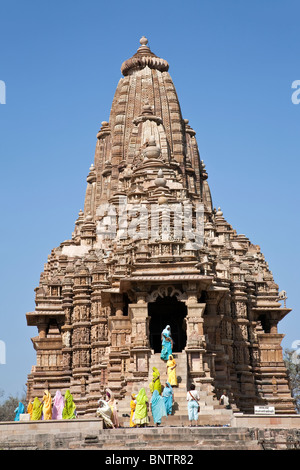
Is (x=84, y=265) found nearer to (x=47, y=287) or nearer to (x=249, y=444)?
(x=47, y=287)

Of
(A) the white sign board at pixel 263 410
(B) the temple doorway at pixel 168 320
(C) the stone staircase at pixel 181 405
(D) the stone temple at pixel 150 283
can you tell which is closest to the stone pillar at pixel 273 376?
(D) the stone temple at pixel 150 283

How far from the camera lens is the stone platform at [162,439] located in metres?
23.5

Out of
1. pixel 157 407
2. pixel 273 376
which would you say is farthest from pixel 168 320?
pixel 157 407

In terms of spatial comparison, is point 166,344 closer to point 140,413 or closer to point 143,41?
point 140,413

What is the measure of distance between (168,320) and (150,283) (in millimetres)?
4099

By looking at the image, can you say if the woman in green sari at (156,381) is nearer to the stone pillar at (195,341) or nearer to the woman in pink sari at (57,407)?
the stone pillar at (195,341)

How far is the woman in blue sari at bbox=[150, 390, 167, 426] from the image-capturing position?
27.4 meters

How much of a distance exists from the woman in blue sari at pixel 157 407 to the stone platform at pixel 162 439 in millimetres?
3054

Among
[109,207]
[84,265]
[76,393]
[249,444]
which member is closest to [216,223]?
[109,207]

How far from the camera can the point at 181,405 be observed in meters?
30.5

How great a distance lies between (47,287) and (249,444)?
22975mm

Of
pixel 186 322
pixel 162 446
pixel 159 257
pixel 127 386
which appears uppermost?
pixel 159 257

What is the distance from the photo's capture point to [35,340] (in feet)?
145

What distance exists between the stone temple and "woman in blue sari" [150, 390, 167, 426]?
9.34 ft
